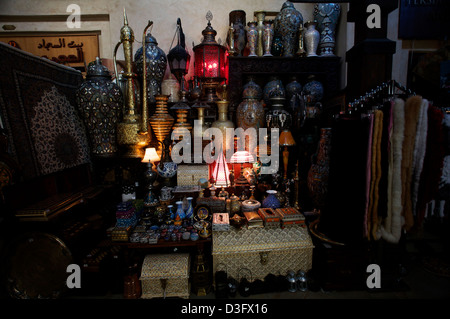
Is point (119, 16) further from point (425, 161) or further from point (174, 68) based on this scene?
point (425, 161)

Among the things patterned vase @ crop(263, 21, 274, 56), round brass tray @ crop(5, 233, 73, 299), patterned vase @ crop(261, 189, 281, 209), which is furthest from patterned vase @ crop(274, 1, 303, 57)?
round brass tray @ crop(5, 233, 73, 299)

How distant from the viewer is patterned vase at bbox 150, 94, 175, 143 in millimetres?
3213

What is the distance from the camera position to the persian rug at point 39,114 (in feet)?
7.20

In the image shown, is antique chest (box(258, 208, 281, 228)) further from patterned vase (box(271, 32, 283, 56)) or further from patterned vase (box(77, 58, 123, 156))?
patterned vase (box(271, 32, 283, 56))

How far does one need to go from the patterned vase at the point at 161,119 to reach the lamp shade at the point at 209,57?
2.40 ft

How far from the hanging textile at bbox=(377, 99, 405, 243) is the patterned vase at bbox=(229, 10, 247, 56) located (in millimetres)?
2606

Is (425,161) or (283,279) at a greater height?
(425,161)

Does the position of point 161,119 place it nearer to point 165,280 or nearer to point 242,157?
point 242,157

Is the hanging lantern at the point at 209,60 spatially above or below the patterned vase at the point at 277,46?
below

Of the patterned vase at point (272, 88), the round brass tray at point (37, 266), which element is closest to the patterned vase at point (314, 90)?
the patterned vase at point (272, 88)

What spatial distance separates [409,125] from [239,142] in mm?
2062

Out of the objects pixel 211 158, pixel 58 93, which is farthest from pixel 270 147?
pixel 58 93

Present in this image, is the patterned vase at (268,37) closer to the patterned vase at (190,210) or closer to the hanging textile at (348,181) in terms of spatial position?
the hanging textile at (348,181)
